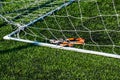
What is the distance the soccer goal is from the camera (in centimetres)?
522

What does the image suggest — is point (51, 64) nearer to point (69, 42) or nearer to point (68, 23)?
point (69, 42)

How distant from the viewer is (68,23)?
249 inches

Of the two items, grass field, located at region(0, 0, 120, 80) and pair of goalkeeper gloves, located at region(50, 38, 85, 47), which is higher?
pair of goalkeeper gloves, located at region(50, 38, 85, 47)

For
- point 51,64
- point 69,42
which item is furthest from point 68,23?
point 51,64

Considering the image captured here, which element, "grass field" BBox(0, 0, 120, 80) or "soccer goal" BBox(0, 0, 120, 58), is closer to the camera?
"grass field" BBox(0, 0, 120, 80)

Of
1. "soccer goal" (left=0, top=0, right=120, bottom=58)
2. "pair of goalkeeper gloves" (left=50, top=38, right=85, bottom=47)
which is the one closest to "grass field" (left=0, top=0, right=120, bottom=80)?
"soccer goal" (left=0, top=0, right=120, bottom=58)

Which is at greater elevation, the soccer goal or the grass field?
the soccer goal

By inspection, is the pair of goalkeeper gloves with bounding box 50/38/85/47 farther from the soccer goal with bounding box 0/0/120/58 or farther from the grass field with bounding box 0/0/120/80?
the grass field with bounding box 0/0/120/80

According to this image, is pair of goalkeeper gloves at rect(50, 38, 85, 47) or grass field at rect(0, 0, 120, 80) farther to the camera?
pair of goalkeeper gloves at rect(50, 38, 85, 47)

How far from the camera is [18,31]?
5.98 metres

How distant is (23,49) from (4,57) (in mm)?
385

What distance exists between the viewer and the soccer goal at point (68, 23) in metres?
5.22

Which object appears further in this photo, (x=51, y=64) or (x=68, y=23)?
(x=68, y=23)

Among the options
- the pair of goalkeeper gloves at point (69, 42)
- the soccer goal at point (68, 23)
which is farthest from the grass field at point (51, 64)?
the pair of goalkeeper gloves at point (69, 42)
